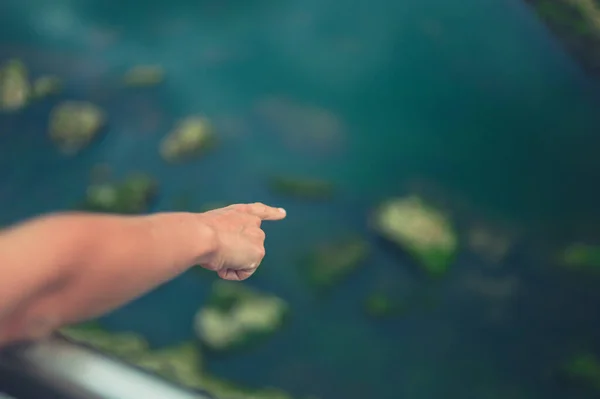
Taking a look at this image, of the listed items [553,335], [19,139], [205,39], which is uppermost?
[205,39]

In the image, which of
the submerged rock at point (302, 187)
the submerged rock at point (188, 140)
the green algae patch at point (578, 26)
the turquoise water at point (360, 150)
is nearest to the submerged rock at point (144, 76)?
the turquoise water at point (360, 150)

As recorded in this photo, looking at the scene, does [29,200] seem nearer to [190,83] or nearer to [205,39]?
[190,83]

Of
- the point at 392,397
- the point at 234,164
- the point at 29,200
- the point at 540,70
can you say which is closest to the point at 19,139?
the point at 29,200

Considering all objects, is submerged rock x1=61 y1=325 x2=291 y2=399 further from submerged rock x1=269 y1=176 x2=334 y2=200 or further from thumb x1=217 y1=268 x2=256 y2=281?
thumb x1=217 y1=268 x2=256 y2=281

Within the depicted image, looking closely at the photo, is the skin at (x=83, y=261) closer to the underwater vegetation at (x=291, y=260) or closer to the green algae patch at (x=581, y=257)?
the underwater vegetation at (x=291, y=260)

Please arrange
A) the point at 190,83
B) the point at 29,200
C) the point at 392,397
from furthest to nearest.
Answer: the point at 190,83, the point at 29,200, the point at 392,397

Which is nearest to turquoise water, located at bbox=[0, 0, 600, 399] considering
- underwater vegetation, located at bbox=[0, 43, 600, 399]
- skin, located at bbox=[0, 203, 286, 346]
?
underwater vegetation, located at bbox=[0, 43, 600, 399]

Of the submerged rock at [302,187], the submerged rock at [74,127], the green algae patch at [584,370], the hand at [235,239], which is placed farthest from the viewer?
the submerged rock at [74,127]
